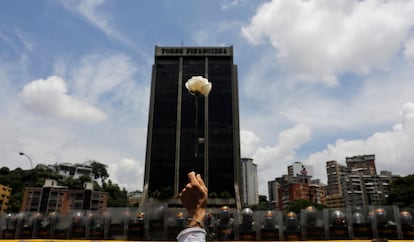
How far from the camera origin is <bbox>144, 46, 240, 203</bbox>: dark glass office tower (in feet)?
178

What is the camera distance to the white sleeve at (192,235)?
1.61m

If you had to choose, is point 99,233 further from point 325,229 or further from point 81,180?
point 81,180

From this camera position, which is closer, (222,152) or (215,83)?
(222,152)

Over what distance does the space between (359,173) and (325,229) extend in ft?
349

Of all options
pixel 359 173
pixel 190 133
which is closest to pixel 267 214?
pixel 190 133

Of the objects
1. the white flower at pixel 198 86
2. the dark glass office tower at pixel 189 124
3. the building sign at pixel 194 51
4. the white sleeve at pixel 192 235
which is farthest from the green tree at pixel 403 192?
the white sleeve at pixel 192 235

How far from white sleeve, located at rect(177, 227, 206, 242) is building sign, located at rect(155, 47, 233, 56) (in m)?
63.2

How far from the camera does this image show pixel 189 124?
58.0 metres

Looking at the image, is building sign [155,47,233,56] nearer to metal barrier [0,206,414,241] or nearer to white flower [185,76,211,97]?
metal barrier [0,206,414,241]

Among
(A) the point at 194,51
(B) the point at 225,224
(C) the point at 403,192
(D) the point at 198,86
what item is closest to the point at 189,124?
(A) the point at 194,51

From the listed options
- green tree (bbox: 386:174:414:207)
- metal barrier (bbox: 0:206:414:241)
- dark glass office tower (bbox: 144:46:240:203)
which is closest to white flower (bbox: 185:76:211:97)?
metal barrier (bbox: 0:206:414:241)

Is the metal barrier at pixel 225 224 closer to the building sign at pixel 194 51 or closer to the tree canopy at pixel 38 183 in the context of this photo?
the building sign at pixel 194 51

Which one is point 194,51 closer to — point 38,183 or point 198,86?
point 38,183

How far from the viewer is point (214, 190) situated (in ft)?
176
